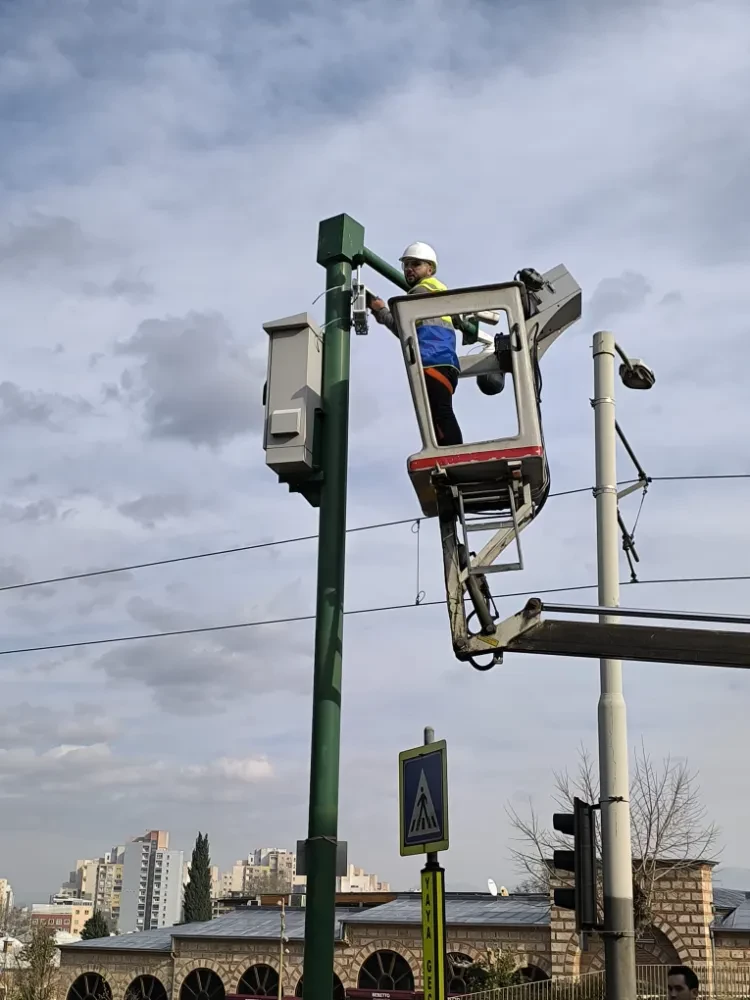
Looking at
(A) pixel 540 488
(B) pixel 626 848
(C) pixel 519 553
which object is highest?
(A) pixel 540 488

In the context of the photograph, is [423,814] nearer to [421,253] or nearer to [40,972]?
[421,253]

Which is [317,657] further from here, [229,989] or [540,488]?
[229,989]

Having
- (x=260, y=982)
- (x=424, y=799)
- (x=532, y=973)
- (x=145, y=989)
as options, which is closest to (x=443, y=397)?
(x=424, y=799)

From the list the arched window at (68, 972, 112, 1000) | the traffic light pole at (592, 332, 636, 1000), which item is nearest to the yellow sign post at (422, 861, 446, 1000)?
the traffic light pole at (592, 332, 636, 1000)

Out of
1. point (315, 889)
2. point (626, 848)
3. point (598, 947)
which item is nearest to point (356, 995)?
point (598, 947)

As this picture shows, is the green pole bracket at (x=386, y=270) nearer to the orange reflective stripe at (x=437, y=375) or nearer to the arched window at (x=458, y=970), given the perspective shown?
the orange reflective stripe at (x=437, y=375)

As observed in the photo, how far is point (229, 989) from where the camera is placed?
126 ft

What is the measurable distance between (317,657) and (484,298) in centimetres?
220

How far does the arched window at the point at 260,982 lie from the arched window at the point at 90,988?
6260 millimetres

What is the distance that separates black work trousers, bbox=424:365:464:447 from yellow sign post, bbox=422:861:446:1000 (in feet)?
8.27

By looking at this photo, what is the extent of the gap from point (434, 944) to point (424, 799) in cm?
79

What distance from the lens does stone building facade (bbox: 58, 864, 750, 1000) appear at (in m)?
31.7

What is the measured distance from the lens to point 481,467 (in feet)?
20.5

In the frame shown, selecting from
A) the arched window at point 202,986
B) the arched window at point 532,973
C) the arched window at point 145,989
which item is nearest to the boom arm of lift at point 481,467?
the arched window at point 532,973
